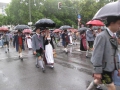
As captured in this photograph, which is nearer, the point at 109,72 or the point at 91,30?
the point at 109,72

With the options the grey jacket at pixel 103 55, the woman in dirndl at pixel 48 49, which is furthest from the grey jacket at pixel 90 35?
the grey jacket at pixel 103 55

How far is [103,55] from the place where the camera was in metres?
2.91

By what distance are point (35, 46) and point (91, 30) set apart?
3.54 m

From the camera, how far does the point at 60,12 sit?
37750 mm

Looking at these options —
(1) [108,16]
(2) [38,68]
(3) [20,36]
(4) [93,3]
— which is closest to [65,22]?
(4) [93,3]

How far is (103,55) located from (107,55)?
0.06 metres

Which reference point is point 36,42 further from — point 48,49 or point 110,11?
point 110,11

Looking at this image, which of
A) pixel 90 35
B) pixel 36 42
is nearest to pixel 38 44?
pixel 36 42

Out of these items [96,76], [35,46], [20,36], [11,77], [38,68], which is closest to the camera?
[96,76]

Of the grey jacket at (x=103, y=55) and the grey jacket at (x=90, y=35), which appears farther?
the grey jacket at (x=90, y=35)

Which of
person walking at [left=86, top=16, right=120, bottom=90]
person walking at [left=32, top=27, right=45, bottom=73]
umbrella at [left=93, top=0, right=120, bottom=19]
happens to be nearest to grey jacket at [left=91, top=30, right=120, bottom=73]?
person walking at [left=86, top=16, right=120, bottom=90]

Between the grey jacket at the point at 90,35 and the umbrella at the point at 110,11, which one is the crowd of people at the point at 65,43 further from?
the umbrella at the point at 110,11

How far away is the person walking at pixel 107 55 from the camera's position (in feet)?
9.45

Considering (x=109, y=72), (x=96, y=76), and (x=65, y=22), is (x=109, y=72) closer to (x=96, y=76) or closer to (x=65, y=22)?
(x=96, y=76)
